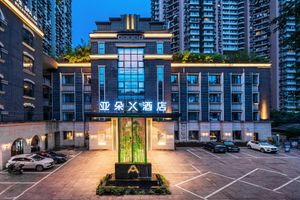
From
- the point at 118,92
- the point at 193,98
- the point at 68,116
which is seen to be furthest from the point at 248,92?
the point at 68,116

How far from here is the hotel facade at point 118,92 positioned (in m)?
29.7

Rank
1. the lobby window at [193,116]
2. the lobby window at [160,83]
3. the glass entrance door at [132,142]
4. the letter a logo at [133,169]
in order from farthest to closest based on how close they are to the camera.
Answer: the lobby window at [193,116] → the lobby window at [160,83] → the glass entrance door at [132,142] → the letter a logo at [133,169]

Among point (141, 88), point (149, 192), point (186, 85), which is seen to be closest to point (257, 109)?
point (186, 85)

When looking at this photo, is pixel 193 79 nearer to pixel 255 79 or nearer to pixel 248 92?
pixel 248 92

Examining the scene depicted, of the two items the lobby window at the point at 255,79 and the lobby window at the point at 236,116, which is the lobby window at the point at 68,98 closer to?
the lobby window at the point at 236,116

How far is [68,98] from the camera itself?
4288 centimetres

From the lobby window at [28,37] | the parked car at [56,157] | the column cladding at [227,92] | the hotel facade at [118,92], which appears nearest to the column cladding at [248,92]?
the hotel facade at [118,92]

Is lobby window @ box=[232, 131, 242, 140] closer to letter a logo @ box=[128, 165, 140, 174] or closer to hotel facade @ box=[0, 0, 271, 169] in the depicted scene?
hotel facade @ box=[0, 0, 271, 169]

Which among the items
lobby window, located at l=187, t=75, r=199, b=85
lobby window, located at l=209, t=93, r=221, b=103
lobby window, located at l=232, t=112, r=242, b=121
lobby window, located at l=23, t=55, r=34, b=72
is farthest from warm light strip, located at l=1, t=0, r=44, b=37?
lobby window, located at l=232, t=112, r=242, b=121

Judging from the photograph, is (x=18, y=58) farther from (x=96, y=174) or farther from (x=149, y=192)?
(x=149, y=192)

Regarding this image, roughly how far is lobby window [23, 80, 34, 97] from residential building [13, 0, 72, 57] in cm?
3463

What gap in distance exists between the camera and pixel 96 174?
75.5 ft

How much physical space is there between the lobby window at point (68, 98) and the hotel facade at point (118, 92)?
0.15 m

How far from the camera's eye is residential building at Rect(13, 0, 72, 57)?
72081mm
